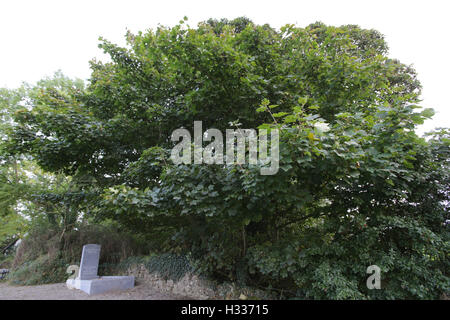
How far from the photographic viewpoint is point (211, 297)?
215 inches

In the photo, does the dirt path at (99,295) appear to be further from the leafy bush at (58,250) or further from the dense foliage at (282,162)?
the leafy bush at (58,250)

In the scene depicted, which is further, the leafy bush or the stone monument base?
the leafy bush

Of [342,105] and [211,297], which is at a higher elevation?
[342,105]

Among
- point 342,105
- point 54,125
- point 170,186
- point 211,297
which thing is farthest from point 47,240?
point 342,105

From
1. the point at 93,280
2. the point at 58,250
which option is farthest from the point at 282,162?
the point at 58,250

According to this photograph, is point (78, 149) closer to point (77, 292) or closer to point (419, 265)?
point (77, 292)

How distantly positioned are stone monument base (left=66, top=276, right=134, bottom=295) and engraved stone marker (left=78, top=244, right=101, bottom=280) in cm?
26

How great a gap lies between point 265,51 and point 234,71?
1206 mm

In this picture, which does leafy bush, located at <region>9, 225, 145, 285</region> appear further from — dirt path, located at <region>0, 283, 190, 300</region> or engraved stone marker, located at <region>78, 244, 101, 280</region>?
dirt path, located at <region>0, 283, 190, 300</region>

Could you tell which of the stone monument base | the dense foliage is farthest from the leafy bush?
the dense foliage

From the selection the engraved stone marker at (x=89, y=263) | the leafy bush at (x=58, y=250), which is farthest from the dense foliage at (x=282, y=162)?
the leafy bush at (x=58, y=250)

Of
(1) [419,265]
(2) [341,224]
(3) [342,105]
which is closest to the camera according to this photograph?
(1) [419,265]

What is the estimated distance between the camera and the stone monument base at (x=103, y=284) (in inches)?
241

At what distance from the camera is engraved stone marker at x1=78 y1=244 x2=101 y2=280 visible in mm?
7242
